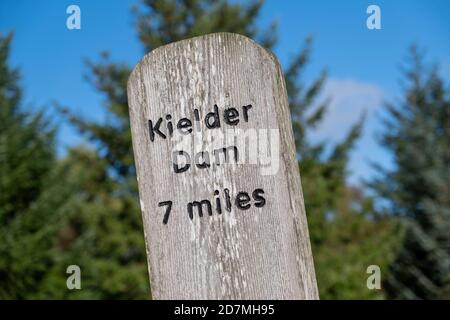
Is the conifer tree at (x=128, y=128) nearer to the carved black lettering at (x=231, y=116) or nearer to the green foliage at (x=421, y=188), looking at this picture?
the green foliage at (x=421, y=188)

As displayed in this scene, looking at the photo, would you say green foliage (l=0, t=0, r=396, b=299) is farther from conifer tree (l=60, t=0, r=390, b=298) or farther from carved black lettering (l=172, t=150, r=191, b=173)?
carved black lettering (l=172, t=150, r=191, b=173)

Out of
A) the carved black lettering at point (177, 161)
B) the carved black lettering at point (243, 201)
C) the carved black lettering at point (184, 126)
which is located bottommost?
the carved black lettering at point (243, 201)

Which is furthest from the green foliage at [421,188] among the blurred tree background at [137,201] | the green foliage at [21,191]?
the green foliage at [21,191]

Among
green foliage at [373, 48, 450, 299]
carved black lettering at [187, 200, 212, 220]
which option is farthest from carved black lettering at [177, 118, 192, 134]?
green foliage at [373, 48, 450, 299]

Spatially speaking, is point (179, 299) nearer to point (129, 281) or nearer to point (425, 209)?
point (129, 281)

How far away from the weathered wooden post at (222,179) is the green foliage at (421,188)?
487 inches

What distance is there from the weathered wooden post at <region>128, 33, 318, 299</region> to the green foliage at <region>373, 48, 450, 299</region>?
40.6 ft

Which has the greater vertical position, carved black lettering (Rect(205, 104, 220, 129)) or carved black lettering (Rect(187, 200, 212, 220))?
carved black lettering (Rect(205, 104, 220, 129))

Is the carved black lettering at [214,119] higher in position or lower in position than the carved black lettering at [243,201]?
higher

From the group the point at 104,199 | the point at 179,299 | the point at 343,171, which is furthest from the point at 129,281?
the point at 179,299

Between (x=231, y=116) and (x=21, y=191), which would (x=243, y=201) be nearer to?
(x=231, y=116)

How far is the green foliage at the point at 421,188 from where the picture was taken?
1370cm

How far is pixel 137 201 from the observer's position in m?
12.6

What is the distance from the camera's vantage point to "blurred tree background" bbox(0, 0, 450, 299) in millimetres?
10766
